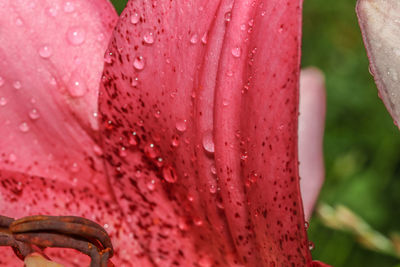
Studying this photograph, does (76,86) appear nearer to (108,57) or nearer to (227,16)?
(108,57)

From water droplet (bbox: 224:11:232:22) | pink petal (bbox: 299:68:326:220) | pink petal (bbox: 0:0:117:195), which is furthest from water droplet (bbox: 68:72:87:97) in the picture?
pink petal (bbox: 299:68:326:220)

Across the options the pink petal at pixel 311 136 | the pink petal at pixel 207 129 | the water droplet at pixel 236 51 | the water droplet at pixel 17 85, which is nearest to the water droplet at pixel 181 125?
the pink petal at pixel 207 129

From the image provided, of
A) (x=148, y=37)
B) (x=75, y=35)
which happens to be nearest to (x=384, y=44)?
(x=148, y=37)

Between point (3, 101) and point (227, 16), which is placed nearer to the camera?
point (227, 16)

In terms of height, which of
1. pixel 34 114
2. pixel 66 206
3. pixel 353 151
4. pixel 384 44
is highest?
pixel 384 44

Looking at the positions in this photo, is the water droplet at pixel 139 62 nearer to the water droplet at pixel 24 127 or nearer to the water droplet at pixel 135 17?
the water droplet at pixel 135 17

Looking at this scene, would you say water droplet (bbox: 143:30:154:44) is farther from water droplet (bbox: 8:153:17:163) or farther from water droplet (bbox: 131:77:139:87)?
water droplet (bbox: 8:153:17:163)
